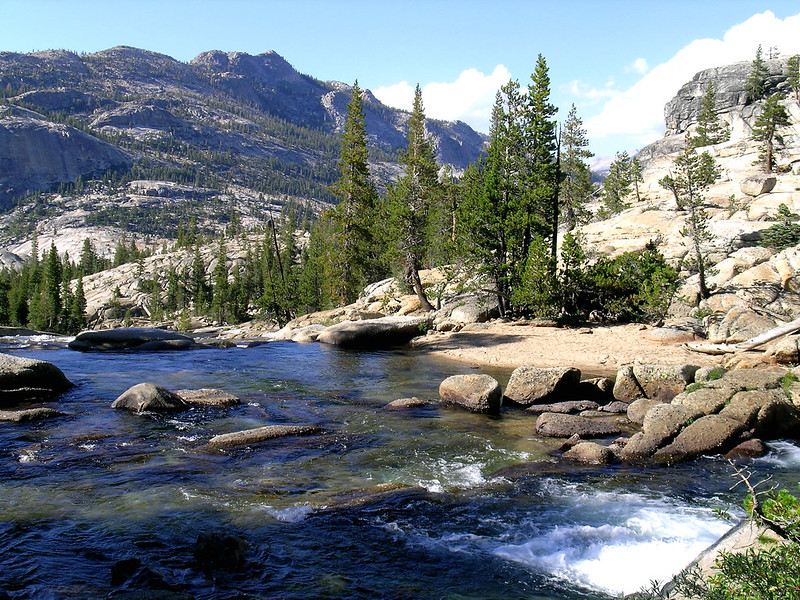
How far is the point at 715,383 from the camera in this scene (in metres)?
14.9

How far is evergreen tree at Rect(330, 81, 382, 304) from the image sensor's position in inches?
1815

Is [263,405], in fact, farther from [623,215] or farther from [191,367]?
[623,215]

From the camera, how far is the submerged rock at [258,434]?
12523mm

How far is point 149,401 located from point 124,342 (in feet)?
54.5

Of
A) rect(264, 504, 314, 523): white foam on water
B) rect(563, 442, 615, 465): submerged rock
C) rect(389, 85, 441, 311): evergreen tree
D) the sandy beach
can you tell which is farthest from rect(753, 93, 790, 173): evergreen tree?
rect(264, 504, 314, 523): white foam on water

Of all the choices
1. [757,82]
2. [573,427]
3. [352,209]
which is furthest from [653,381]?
[757,82]

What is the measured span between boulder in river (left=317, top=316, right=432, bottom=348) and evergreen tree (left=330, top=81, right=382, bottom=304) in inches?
615

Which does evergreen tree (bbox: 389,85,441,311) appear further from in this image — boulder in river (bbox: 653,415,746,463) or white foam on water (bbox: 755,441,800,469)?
white foam on water (bbox: 755,441,800,469)

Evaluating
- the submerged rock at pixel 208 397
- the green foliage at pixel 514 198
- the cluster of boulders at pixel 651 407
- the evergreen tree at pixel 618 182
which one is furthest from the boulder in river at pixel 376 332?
the evergreen tree at pixel 618 182

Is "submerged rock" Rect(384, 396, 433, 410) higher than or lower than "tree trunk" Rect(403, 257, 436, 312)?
lower

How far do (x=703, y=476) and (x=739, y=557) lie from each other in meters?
7.58

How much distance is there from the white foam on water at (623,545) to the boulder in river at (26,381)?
1544 centimetres

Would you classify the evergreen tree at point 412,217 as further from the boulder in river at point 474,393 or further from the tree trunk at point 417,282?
the boulder in river at point 474,393

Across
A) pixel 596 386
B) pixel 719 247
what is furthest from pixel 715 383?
pixel 719 247
